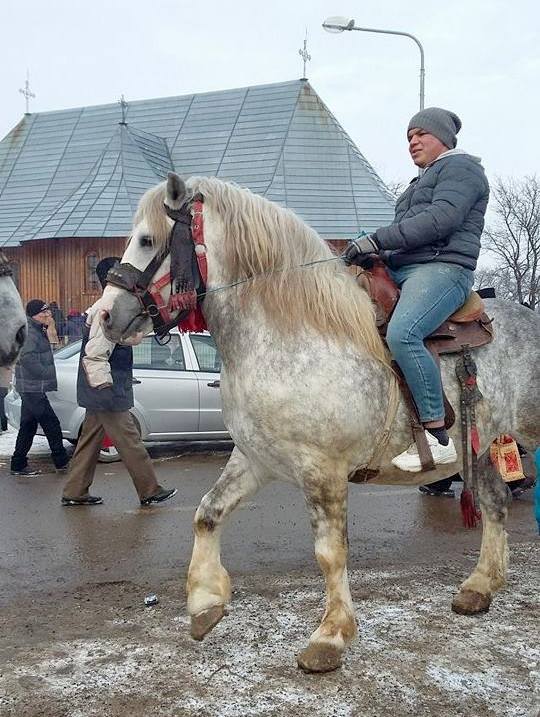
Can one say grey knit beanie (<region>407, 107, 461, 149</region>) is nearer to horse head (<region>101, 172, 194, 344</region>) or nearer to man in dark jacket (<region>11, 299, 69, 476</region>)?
horse head (<region>101, 172, 194, 344</region>)

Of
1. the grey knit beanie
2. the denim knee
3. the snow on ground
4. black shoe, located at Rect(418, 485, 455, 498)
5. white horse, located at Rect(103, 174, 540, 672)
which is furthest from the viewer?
black shoe, located at Rect(418, 485, 455, 498)

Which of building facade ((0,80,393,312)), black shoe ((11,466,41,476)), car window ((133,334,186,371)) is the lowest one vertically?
Answer: black shoe ((11,466,41,476))

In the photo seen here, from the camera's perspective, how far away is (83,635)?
418cm

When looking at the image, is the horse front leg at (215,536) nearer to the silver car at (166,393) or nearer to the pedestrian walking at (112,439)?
the pedestrian walking at (112,439)

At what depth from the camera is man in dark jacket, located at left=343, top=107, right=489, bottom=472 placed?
3.83 metres

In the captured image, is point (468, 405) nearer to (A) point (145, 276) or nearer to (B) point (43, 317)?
(A) point (145, 276)

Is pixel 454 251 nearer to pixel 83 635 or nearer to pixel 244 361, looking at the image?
pixel 244 361

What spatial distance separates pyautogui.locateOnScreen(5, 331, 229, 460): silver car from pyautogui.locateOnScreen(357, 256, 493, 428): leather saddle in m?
6.11

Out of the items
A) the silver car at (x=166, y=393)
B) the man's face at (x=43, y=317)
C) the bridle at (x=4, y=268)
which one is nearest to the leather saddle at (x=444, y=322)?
the bridle at (x=4, y=268)

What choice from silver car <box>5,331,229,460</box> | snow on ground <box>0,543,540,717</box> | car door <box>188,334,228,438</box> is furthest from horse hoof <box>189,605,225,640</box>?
car door <box>188,334,228,438</box>

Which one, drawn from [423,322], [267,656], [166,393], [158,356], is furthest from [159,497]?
[423,322]

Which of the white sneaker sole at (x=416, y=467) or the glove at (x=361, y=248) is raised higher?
the glove at (x=361, y=248)

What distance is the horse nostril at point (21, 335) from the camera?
14.3 ft

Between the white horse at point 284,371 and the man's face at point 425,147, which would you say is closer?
the white horse at point 284,371
